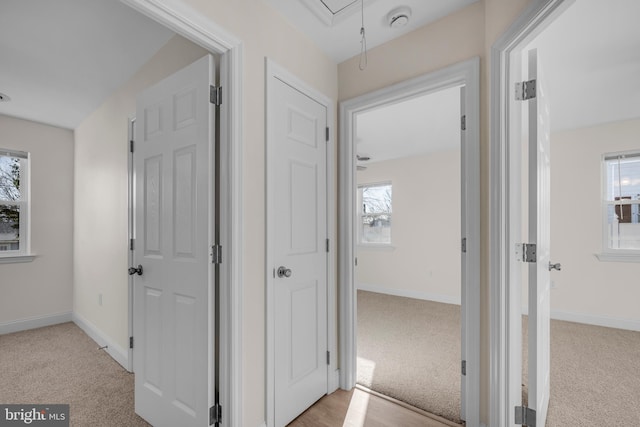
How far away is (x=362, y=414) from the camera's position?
1.88 meters

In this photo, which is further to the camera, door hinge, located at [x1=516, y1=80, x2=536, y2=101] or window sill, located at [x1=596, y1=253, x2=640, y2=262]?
window sill, located at [x1=596, y1=253, x2=640, y2=262]

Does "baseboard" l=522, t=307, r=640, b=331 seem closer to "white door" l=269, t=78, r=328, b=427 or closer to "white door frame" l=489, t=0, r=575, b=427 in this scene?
"white door frame" l=489, t=0, r=575, b=427

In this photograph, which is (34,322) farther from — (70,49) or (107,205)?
(70,49)

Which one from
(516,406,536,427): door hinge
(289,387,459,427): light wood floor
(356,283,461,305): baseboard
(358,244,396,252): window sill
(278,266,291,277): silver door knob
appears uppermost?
(278,266,291,277): silver door knob

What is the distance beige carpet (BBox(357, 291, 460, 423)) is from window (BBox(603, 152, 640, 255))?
2128mm

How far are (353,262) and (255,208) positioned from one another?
37.3 inches

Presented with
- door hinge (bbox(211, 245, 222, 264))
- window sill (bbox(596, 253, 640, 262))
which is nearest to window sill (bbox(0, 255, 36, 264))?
door hinge (bbox(211, 245, 222, 264))

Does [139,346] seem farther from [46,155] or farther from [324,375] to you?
[46,155]

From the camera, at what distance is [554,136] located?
13.1ft

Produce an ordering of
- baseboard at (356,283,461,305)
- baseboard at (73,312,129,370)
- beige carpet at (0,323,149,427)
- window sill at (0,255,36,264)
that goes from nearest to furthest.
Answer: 1. beige carpet at (0,323,149,427)
2. baseboard at (73,312,129,370)
3. window sill at (0,255,36,264)
4. baseboard at (356,283,461,305)

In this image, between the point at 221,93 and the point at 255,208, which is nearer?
the point at 221,93

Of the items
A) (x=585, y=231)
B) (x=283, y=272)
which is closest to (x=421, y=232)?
(x=585, y=231)

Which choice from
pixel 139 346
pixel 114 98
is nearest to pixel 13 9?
pixel 114 98

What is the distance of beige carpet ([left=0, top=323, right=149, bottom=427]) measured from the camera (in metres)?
1.91
